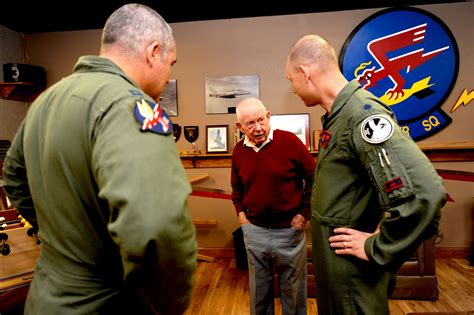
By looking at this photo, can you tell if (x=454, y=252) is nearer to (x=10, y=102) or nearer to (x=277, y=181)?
(x=277, y=181)

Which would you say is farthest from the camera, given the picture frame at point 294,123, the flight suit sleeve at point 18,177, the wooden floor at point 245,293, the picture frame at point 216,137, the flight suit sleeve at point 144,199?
the picture frame at point 216,137

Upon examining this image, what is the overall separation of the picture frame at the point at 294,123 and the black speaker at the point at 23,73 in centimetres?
282

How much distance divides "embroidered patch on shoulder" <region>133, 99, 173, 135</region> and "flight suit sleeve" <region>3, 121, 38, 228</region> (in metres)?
0.58

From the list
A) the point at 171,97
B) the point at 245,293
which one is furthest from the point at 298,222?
the point at 171,97

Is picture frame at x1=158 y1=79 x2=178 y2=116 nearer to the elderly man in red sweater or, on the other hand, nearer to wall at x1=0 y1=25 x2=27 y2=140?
wall at x1=0 y1=25 x2=27 y2=140

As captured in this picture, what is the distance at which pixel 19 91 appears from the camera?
404 centimetres

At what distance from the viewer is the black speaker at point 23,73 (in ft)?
12.3

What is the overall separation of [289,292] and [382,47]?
2948mm

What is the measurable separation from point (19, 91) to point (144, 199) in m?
4.19

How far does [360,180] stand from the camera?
1.22 meters

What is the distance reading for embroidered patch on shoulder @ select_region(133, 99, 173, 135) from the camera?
2.53ft

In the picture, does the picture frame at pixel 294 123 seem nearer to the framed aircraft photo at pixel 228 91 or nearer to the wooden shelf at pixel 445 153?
the wooden shelf at pixel 445 153

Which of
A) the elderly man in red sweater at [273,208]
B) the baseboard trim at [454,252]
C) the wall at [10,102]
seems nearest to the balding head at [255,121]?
the elderly man in red sweater at [273,208]

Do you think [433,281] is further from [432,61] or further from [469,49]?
[469,49]
